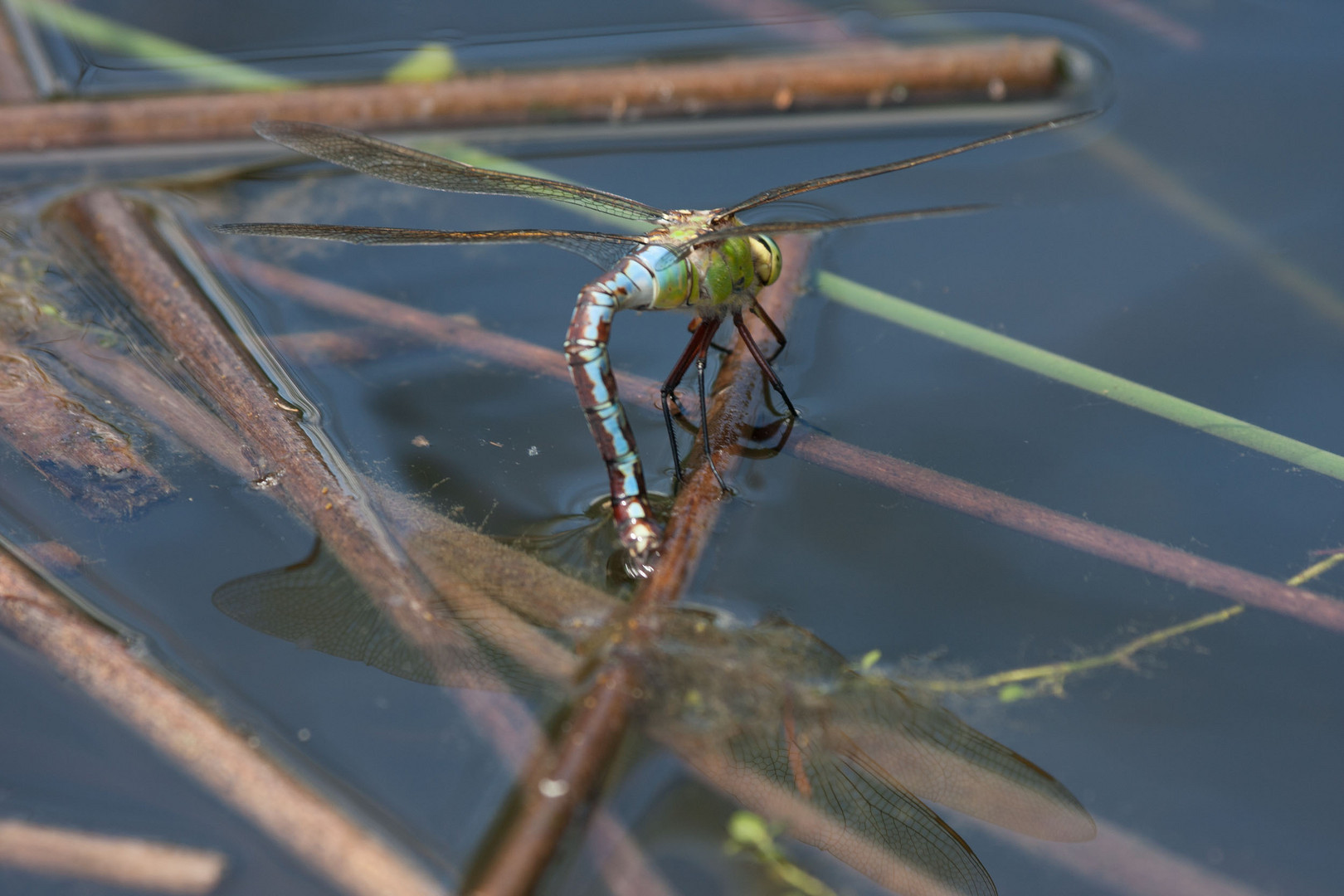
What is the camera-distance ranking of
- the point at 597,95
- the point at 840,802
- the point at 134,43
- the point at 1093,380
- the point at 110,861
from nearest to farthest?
the point at 110,861 → the point at 840,802 → the point at 1093,380 → the point at 597,95 → the point at 134,43

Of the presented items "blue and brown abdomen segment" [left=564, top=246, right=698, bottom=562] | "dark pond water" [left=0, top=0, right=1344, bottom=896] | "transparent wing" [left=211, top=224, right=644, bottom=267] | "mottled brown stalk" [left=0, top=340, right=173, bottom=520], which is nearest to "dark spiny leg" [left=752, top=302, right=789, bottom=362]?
"dark pond water" [left=0, top=0, right=1344, bottom=896]

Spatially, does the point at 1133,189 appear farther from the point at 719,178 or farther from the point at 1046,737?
the point at 1046,737

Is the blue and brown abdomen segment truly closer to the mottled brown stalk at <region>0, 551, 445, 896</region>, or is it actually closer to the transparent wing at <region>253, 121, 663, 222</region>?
the transparent wing at <region>253, 121, 663, 222</region>

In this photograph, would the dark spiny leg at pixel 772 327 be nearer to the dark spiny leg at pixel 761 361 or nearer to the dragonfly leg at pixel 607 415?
the dark spiny leg at pixel 761 361

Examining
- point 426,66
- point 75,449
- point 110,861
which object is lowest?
point 110,861

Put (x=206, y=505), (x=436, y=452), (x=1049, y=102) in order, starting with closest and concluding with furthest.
Answer: (x=206, y=505), (x=436, y=452), (x=1049, y=102)

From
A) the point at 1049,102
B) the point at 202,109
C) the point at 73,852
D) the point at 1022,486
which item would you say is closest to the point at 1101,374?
the point at 1022,486

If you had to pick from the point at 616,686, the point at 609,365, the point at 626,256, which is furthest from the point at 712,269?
the point at 616,686

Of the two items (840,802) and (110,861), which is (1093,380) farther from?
(110,861)
